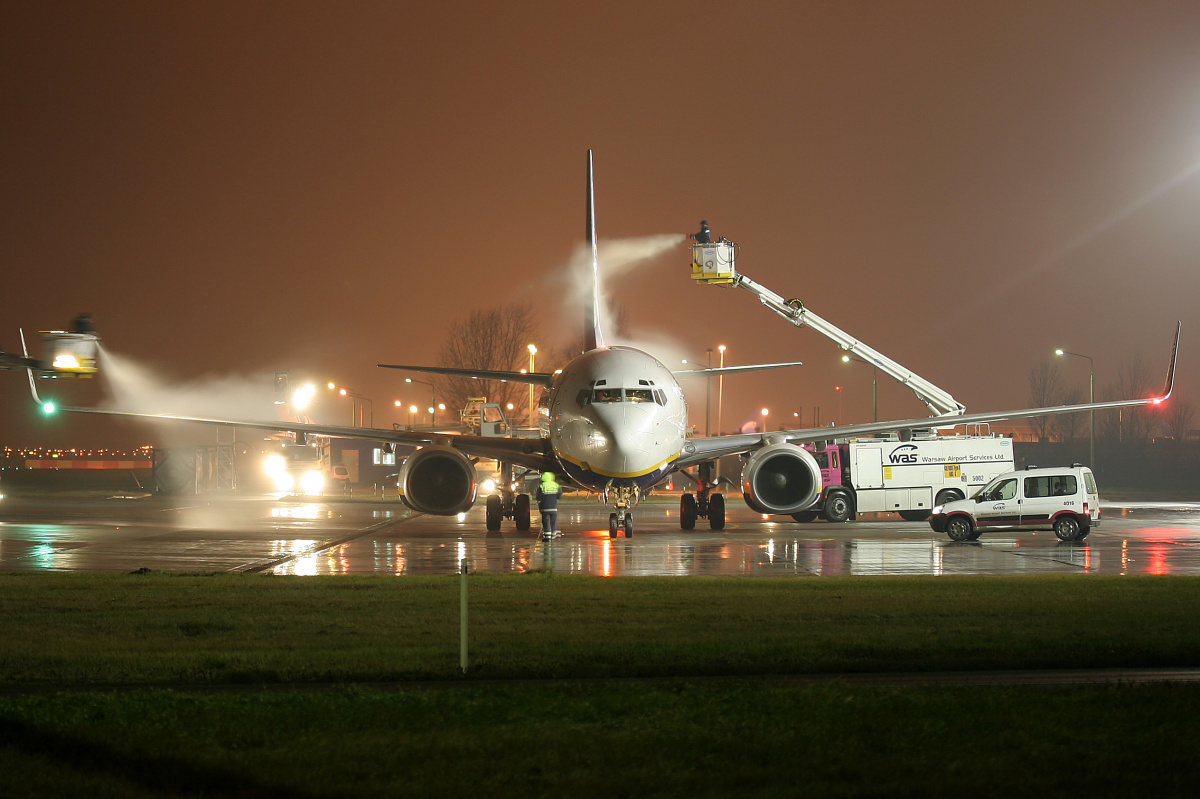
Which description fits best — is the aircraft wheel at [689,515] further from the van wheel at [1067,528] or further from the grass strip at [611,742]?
the grass strip at [611,742]

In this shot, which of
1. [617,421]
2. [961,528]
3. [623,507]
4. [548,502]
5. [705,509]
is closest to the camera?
[617,421]

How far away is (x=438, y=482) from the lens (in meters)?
27.4

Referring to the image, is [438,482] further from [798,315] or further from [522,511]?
[798,315]

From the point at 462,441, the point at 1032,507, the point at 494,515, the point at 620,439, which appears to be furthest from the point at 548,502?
the point at 1032,507

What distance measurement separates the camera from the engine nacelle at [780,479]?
88.4 feet

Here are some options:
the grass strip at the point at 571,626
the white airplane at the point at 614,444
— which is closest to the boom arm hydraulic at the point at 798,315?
the white airplane at the point at 614,444

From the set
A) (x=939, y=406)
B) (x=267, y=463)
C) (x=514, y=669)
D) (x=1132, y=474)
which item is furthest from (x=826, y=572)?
(x=1132, y=474)

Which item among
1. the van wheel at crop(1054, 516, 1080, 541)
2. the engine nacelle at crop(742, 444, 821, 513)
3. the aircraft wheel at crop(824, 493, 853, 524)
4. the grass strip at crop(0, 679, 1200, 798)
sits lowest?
the grass strip at crop(0, 679, 1200, 798)

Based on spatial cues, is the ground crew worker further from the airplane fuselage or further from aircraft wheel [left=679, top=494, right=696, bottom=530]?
aircraft wheel [left=679, top=494, right=696, bottom=530]

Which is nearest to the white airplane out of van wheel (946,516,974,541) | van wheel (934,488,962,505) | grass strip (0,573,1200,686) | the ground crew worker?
the ground crew worker

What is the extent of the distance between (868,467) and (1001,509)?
9845mm

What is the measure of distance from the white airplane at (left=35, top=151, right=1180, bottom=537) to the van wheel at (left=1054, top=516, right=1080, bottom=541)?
3264 mm

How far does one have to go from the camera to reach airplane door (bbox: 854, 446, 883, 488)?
35562mm

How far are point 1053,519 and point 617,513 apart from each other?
9870 millimetres
